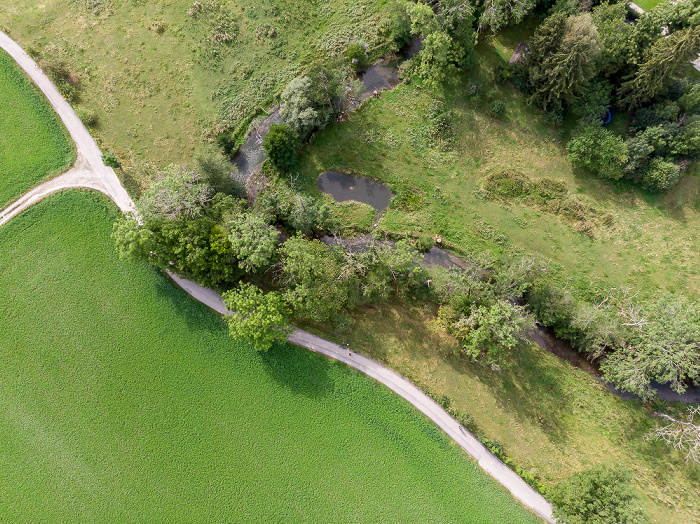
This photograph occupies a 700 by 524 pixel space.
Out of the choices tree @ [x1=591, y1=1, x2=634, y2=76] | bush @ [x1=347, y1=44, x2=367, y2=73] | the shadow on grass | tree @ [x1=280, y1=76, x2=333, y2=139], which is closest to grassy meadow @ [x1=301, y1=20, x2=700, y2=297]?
tree @ [x1=280, y1=76, x2=333, y2=139]

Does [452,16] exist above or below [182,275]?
above


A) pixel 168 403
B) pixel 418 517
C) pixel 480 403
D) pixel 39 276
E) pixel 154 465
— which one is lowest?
pixel 418 517

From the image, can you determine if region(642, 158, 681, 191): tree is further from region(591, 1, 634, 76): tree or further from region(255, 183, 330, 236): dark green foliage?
region(255, 183, 330, 236): dark green foliage

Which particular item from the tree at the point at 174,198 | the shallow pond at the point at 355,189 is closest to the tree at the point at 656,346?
the shallow pond at the point at 355,189

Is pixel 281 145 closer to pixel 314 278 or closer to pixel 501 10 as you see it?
pixel 314 278

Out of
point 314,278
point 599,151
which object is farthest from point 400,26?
point 314,278

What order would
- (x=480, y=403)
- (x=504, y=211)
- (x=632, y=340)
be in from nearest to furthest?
(x=632, y=340)
(x=480, y=403)
(x=504, y=211)

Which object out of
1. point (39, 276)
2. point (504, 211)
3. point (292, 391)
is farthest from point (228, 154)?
point (504, 211)

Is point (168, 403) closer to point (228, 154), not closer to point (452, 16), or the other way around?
point (228, 154)
